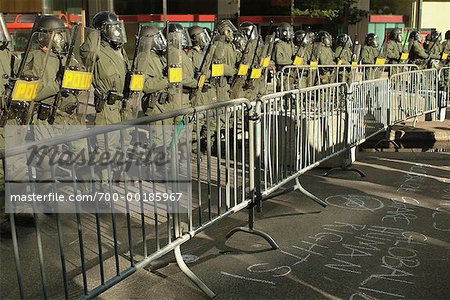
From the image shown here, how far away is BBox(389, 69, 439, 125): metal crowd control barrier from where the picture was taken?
8570 millimetres

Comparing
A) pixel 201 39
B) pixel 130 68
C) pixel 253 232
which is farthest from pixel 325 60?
pixel 253 232

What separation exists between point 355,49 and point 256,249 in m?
10.5

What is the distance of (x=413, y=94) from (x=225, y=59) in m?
3.20

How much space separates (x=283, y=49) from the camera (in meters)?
12.0

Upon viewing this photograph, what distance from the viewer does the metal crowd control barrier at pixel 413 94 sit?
28.1 ft

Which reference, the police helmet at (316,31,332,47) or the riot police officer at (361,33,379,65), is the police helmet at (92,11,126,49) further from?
the riot police officer at (361,33,379,65)

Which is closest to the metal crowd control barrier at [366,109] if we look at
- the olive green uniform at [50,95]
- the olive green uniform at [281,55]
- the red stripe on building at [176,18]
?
the olive green uniform at [50,95]

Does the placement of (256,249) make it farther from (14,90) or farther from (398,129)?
(398,129)

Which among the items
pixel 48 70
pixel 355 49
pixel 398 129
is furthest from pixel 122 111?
pixel 355 49

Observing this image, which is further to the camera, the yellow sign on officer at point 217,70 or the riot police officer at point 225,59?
the riot police officer at point 225,59

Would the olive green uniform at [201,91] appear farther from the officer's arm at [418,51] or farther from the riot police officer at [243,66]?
the officer's arm at [418,51]

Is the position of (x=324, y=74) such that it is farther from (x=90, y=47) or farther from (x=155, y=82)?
(x=90, y=47)

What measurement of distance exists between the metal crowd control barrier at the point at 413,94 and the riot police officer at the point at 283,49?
3.15 meters

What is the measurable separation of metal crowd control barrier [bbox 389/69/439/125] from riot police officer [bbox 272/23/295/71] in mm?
3147
